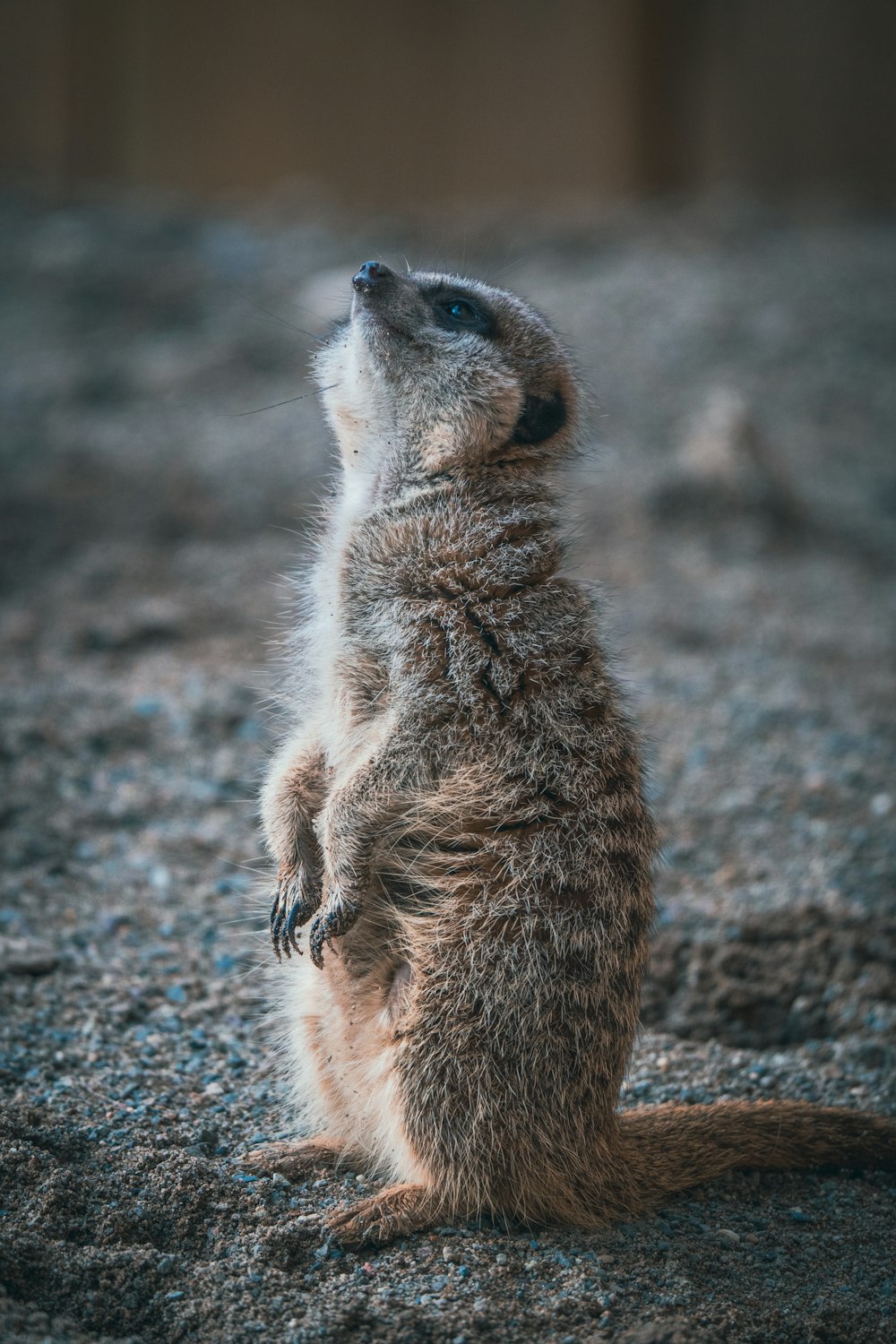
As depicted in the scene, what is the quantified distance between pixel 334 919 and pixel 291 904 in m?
0.20

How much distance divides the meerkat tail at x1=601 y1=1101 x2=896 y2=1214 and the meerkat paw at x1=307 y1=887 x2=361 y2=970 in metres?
0.78

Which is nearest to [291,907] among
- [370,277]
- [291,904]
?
[291,904]

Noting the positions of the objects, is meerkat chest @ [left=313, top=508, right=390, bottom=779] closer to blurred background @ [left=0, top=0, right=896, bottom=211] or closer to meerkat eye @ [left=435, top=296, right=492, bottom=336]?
meerkat eye @ [left=435, top=296, right=492, bottom=336]

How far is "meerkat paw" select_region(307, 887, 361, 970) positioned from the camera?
2652 mm

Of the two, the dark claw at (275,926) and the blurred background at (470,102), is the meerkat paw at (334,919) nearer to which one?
the dark claw at (275,926)

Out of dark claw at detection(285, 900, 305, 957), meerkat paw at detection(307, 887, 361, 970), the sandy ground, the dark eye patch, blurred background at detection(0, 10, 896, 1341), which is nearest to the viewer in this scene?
the sandy ground

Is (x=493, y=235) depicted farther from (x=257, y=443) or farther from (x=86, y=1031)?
(x=86, y=1031)

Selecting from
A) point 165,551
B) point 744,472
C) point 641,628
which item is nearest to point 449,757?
point 641,628

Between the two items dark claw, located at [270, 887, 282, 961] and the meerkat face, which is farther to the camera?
the meerkat face

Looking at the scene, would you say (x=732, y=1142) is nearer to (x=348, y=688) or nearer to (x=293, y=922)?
(x=293, y=922)

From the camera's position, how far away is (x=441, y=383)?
2.95 m

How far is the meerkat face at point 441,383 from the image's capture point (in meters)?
2.93

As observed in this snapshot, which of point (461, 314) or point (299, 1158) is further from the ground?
point (461, 314)

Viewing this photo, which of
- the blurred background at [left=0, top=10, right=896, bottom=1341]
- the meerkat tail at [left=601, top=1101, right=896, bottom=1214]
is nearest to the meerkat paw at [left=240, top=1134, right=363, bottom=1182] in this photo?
the blurred background at [left=0, top=10, right=896, bottom=1341]
